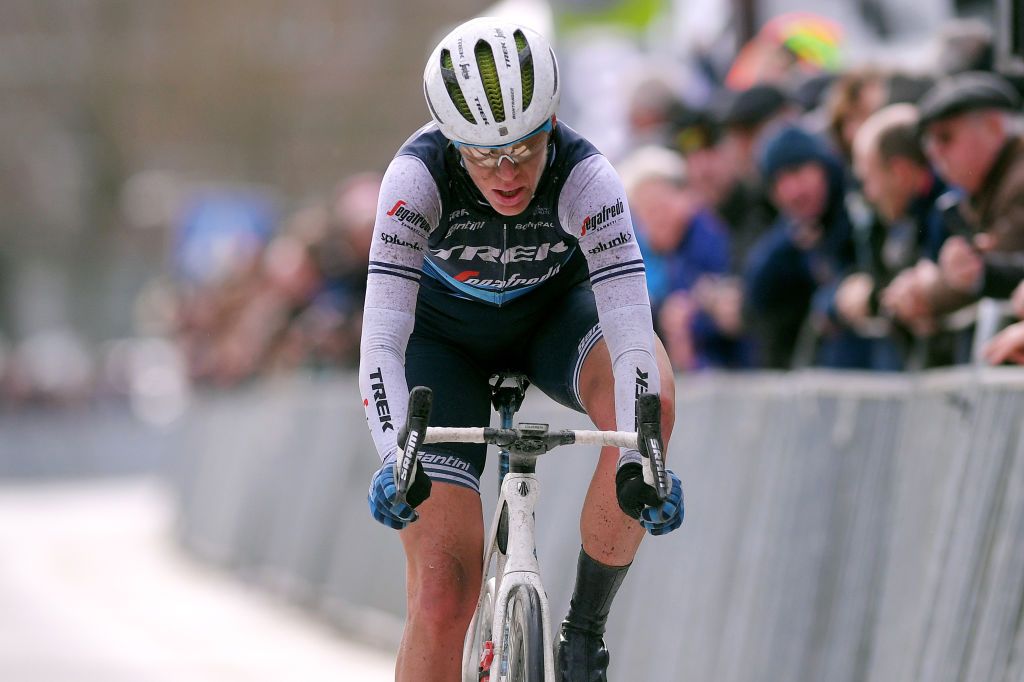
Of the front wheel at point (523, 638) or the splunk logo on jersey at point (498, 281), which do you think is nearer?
the front wheel at point (523, 638)

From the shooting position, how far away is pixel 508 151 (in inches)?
202

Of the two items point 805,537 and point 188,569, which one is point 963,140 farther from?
point 188,569

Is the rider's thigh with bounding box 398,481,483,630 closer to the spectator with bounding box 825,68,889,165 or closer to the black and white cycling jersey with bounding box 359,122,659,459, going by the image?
the black and white cycling jersey with bounding box 359,122,659,459

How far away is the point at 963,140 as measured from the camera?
6.55m

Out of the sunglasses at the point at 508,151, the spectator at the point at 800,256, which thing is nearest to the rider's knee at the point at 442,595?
the sunglasses at the point at 508,151

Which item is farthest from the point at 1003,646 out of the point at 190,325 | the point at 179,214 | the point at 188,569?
the point at 179,214

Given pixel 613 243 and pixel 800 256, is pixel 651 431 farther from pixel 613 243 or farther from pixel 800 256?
pixel 800 256

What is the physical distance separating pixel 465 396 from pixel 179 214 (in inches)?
859

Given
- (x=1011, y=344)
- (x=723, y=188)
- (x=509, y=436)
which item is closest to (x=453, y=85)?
(x=509, y=436)

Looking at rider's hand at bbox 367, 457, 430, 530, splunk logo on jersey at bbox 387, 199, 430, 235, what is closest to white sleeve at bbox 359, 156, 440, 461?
splunk logo on jersey at bbox 387, 199, 430, 235

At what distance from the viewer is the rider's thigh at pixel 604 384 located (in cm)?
532

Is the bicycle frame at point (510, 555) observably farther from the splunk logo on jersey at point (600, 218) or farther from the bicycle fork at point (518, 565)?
the splunk logo on jersey at point (600, 218)

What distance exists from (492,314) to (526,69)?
2.95 ft

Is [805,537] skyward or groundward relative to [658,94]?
groundward
